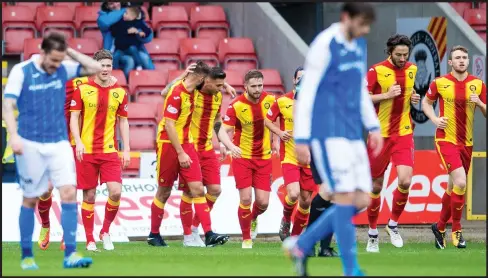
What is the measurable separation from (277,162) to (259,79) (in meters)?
3.21

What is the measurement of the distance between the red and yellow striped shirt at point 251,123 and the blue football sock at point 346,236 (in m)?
6.16

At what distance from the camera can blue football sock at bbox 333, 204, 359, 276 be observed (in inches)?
400

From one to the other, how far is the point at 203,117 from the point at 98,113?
5.22ft

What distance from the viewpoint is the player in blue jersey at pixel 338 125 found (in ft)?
33.4

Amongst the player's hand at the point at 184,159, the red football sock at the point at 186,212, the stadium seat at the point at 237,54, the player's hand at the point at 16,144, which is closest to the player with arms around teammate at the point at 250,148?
the red football sock at the point at 186,212

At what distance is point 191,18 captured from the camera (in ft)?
77.8

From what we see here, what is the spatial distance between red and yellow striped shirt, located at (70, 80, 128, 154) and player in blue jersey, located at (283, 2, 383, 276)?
540cm

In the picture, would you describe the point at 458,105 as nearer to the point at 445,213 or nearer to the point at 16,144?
the point at 445,213

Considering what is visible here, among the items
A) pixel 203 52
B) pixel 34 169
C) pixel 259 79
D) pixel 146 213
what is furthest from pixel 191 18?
pixel 34 169

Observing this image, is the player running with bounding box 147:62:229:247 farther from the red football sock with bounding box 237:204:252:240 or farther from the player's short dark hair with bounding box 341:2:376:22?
the player's short dark hair with bounding box 341:2:376:22

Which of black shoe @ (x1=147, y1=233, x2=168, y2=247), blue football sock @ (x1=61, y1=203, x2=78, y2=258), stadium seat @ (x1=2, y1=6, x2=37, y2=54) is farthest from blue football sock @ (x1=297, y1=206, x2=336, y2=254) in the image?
stadium seat @ (x1=2, y1=6, x2=37, y2=54)

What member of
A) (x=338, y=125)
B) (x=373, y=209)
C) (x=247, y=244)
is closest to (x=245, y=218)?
(x=247, y=244)

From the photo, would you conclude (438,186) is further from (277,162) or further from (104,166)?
(104,166)

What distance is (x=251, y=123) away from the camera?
16500 millimetres
